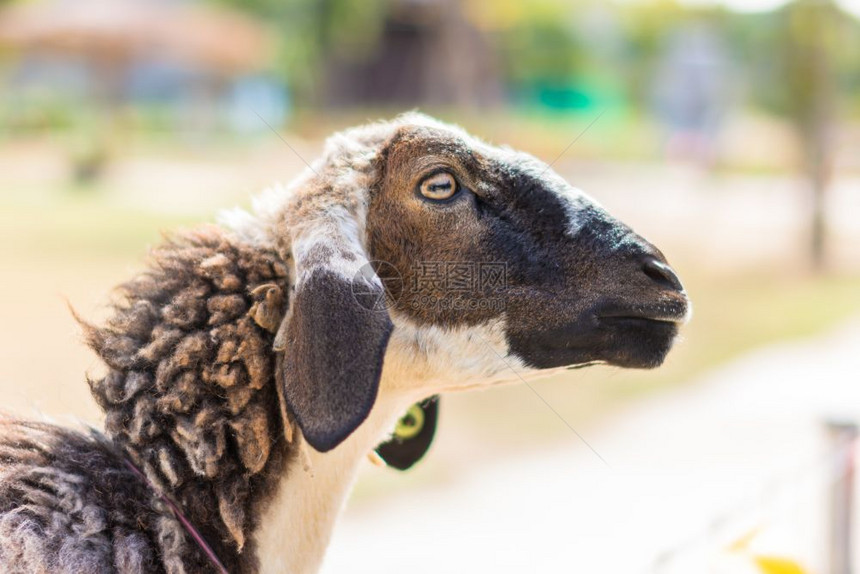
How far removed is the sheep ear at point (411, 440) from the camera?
3508mm

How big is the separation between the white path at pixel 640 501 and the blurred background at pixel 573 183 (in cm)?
3

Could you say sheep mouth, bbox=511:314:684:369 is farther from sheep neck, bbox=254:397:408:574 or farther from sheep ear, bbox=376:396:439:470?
sheep ear, bbox=376:396:439:470

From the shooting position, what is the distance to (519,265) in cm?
292

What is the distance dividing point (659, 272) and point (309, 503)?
131 centimetres

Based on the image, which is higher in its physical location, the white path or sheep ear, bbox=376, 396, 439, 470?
sheep ear, bbox=376, 396, 439, 470

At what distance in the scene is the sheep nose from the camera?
9.50 ft

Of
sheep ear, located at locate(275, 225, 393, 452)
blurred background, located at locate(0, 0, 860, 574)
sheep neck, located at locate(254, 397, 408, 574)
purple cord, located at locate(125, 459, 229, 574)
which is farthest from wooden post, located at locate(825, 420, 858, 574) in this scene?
purple cord, located at locate(125, 459, 229, 574)

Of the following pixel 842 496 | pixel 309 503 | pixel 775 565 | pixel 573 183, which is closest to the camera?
pixel 309 503

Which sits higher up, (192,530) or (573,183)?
(573,183)

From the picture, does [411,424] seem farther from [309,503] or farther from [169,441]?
[169,441]

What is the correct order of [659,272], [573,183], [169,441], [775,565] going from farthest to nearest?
1. [775,565]
2. [573,183]
3. [659,272]
4. [169,441]

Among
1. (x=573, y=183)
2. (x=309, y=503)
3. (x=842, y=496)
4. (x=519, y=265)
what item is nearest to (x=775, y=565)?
(x=842, y=496)

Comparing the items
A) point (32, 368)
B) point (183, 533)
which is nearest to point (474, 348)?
point (183, 533)

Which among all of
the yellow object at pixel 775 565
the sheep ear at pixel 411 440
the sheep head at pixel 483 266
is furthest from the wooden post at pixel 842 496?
the sheep ear at pixel 411 440
